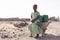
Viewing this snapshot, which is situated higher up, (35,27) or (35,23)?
(35,23)

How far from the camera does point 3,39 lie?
1089 centimetres

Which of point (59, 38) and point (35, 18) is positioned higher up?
point (35, 18)

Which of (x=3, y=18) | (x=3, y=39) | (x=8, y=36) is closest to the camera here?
(x=3, y=39)

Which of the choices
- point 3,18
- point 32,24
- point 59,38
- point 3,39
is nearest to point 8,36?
point 3,39

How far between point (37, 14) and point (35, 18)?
0.82 ft

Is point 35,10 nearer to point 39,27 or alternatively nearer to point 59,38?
point 39,27

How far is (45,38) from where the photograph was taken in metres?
11.1

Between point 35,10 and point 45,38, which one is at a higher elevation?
point 35,10

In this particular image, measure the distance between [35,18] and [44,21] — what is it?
86 centimetres

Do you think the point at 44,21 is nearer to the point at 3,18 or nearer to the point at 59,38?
the point at 59,38

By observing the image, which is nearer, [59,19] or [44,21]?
[44,21]

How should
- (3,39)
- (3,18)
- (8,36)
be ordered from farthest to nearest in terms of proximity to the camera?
(3,18), (8,36), (3,39)

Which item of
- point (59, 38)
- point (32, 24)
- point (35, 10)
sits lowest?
point (59, 38)

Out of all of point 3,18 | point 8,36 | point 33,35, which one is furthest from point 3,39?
point 3,18
